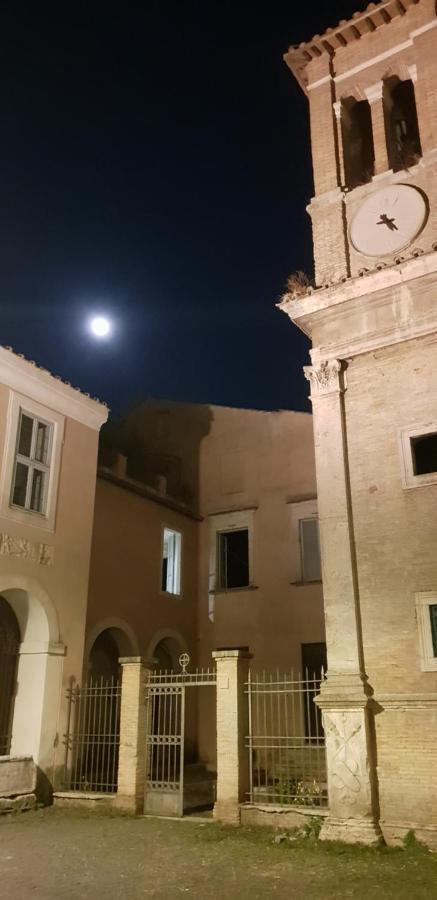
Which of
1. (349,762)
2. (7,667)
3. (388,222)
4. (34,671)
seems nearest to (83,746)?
(34,671)

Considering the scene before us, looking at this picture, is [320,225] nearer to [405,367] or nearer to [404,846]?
[405,367]

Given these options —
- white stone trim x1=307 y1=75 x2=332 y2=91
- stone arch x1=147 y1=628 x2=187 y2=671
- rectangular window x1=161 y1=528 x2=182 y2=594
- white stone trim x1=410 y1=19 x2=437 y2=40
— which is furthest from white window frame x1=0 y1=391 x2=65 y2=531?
white stone trim x1=410 y1=19 x2=437 y2=40

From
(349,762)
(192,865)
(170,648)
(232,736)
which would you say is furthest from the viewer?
(170,648)

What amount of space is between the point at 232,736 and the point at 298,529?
8087 millimetres

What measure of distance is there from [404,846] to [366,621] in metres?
2.84

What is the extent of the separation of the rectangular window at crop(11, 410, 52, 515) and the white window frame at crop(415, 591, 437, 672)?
23.4 feet

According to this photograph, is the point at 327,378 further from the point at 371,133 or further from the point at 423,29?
the point at 423,29

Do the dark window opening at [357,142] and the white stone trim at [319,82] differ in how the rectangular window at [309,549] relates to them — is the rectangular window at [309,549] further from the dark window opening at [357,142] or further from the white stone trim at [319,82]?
the white stone trim at [319,82]

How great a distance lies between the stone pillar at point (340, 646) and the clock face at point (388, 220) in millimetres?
2324

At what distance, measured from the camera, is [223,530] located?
19.7m

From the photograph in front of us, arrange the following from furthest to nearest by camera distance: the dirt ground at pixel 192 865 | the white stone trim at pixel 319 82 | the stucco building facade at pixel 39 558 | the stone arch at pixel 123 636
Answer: the stone arch at pixel 123 636, the white stone trim at pixel 319 82, the stucco building facade at pixel 39 558, the dirt ground at pixel 192 865

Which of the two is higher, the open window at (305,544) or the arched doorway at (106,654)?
the open window at (305,544)

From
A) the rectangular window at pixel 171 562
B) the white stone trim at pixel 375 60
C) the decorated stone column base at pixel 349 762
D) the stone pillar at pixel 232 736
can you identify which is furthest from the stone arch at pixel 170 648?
the white stone trim at pixel 375 60

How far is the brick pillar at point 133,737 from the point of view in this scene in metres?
11.5
